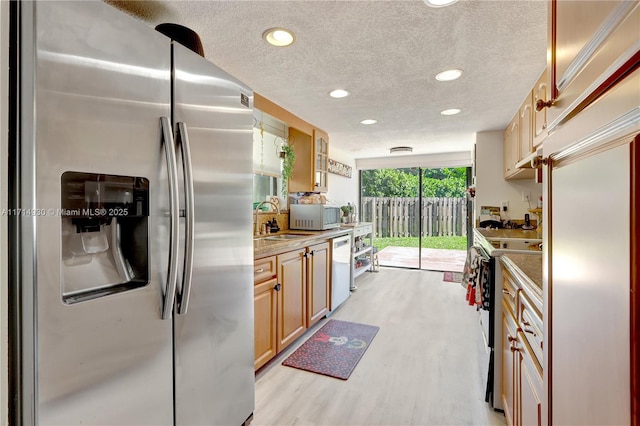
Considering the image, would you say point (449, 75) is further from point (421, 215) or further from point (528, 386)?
point (421, 215)

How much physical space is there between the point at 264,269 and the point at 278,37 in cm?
145

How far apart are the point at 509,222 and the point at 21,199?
4435mm

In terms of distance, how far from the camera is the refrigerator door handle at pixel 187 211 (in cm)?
110

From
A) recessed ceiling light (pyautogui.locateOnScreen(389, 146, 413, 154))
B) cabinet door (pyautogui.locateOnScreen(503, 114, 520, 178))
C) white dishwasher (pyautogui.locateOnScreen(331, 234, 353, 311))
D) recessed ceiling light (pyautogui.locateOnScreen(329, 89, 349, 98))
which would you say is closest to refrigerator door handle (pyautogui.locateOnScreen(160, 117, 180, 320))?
recessed ceiling light (pyautogui.locateOnScreen(329, 89, 349, 98))

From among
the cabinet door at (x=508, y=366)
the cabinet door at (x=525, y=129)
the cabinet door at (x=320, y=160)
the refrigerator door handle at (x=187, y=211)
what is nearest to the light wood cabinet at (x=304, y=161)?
the cabinet door at (x=320, y=160)

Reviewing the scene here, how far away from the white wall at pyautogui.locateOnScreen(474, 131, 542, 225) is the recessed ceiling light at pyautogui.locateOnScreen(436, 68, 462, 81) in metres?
2.02

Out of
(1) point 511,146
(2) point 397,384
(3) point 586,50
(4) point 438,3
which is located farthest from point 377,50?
(1) point 511,146

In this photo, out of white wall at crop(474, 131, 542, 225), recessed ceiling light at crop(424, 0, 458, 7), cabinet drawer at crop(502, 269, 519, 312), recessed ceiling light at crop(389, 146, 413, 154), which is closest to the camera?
recessed ceiling light at crop(424, 0, 458, 7)

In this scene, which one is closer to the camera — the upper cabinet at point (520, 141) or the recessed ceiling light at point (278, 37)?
the recessed ceiling light at point (278, 37)

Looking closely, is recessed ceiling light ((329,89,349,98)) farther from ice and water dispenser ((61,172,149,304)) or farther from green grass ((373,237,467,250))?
green grass ((373,237,467,250))

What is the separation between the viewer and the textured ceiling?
4.83ft

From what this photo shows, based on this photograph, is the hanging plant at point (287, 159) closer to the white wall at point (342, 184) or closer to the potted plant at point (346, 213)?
the white wall at point (342, 184)

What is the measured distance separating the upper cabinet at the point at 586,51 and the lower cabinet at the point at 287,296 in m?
1.79

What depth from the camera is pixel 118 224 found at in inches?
39.7
